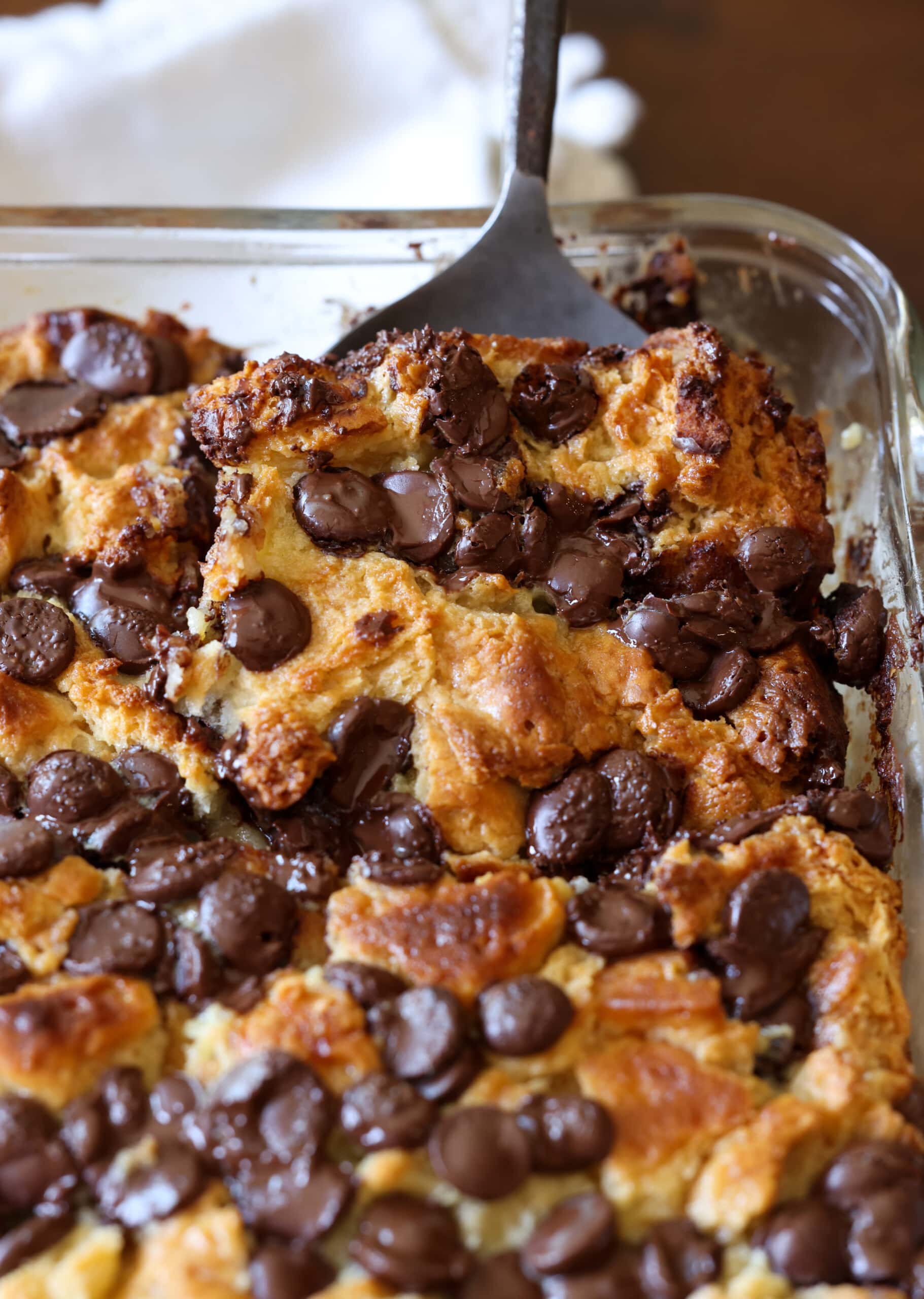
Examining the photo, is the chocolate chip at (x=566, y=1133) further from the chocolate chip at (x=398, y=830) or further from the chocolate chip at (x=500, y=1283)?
the chocolate chip at (x=398, y=830)

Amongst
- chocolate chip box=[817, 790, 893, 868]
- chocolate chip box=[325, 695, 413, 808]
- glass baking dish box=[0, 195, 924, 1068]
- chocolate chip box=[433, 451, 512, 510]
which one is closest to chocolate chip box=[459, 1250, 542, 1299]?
chocolate chip box=[325, 695, 413, 808]

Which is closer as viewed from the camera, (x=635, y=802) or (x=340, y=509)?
(x=635, y=802)

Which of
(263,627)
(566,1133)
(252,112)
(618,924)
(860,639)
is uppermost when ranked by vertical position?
(252,112)

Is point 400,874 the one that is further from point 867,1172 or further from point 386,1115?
point 867,1172

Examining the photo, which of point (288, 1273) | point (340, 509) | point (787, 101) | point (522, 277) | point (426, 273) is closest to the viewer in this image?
point (288, 1273)

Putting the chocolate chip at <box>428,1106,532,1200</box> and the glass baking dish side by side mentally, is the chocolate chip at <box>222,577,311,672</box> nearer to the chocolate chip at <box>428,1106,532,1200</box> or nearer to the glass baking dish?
the chocolate chip at <box>428,1106,532,1200</box>

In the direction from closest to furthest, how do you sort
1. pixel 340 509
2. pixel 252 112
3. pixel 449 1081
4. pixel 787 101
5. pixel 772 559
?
pixel 449 1081, pixel 340 509, pixel 772 559, pixel 252 112, pixel 787 101

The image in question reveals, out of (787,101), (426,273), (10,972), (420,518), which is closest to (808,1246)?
(10,972)

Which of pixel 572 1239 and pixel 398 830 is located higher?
pixel 398 830
